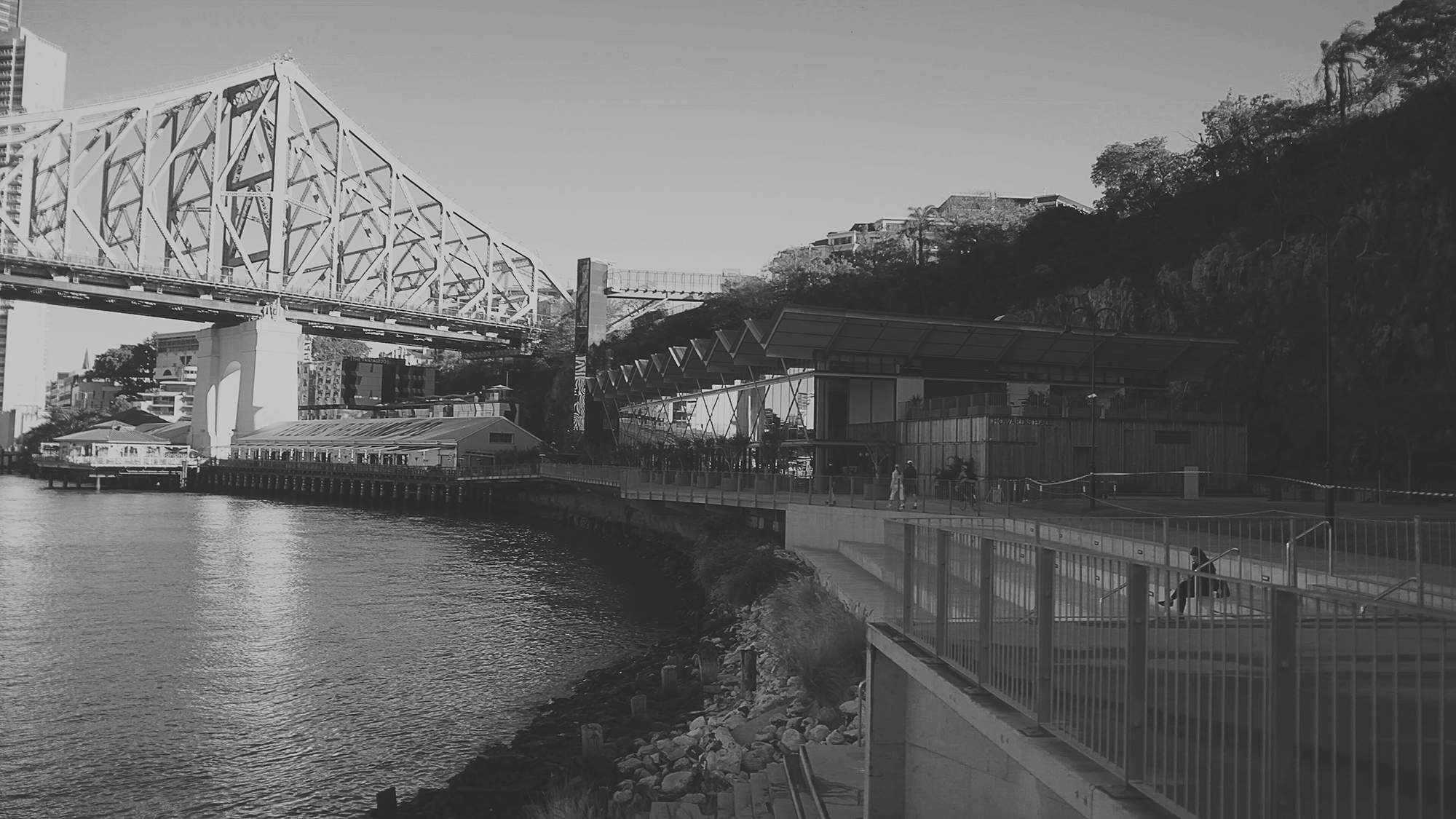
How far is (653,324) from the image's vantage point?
10662 centimetres

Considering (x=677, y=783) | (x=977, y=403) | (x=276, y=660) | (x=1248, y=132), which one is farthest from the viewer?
(x=1248, y=132)

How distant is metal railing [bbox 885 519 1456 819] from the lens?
3.70m

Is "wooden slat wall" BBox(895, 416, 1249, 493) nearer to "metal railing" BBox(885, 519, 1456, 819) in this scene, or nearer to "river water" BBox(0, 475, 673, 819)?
"river water" BBox(0, 475, 673, 819)

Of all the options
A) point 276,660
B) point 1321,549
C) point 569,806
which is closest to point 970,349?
point 1321,549

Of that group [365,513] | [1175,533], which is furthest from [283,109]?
[1175,533]

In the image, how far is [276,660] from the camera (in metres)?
23.7

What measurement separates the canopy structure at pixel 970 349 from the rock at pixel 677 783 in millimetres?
26501

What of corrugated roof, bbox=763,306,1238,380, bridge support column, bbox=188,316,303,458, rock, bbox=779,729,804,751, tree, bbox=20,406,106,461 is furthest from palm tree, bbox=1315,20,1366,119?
tree, bbox=20,406,106,461

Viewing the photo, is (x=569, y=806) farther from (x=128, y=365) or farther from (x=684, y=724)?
(x=128, y=365)

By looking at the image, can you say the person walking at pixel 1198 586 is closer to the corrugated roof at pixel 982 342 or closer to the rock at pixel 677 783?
the rock at pixel 677 783

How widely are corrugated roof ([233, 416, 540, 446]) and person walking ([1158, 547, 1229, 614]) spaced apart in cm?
7393

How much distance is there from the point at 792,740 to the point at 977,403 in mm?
24874

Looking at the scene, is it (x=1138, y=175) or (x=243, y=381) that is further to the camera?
(x=243, y=381)

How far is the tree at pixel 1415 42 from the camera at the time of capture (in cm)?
5712
